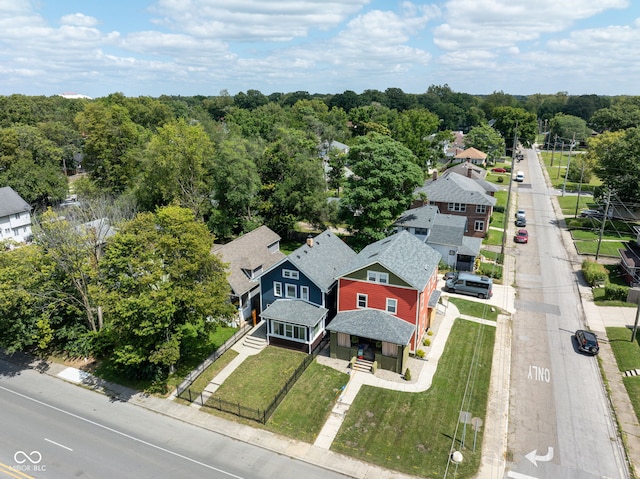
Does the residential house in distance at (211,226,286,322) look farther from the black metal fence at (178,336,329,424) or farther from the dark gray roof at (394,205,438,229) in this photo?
the dark gray roof at (394,205,438,229)

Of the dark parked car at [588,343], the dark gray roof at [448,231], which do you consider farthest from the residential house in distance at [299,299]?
the dark parked car at [588,343]

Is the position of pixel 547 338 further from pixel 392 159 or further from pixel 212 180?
pixel 212 180

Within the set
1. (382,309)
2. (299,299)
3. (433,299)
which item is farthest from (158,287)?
(433,299)

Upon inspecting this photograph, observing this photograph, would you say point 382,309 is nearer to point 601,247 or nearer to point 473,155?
point 601,247

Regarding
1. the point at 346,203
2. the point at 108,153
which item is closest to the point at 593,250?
the point at 346,203

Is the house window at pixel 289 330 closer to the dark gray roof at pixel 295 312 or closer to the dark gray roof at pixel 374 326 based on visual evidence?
the dark gray roof at pixel 295 312

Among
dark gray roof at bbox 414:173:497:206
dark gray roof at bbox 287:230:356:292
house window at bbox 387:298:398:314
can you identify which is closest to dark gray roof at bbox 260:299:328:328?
dark gray roof at bbox 287:230:356:292

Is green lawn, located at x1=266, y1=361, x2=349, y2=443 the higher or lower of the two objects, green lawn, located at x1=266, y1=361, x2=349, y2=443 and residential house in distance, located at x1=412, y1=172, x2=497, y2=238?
the lower
